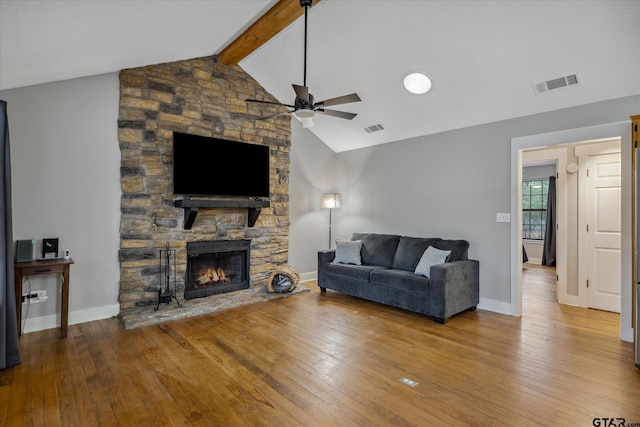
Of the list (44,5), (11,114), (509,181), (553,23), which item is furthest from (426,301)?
(11,114)

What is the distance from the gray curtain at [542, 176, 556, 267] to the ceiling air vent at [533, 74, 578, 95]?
17.6 feet

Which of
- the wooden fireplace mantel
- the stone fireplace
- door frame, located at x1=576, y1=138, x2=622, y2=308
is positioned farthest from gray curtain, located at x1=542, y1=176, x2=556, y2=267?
the wooden fireplace mantel

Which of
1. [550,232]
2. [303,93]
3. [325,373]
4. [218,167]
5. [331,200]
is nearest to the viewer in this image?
[325,373]

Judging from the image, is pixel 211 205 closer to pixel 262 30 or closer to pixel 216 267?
pixel 216 267

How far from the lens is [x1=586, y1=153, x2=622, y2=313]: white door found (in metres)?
4.10

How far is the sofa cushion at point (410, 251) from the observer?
456 cm

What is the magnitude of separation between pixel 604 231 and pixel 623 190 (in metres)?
1.12

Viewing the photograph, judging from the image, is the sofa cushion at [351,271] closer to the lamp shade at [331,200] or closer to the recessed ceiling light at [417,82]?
the lamp shade at [331,200]

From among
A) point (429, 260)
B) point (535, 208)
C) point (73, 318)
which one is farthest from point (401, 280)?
point (535, 208)

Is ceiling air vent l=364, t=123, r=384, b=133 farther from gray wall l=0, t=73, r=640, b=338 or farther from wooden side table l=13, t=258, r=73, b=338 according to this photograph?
wooden side table l=13, t=258, r=73, b=338

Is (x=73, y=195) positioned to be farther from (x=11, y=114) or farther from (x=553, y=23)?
(x=553, y=23)

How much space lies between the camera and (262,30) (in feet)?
12.6

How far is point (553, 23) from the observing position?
2.91 meters

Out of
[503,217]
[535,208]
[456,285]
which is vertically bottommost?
[456,285]
